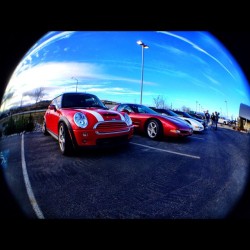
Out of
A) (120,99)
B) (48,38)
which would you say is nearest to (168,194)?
(120,99)

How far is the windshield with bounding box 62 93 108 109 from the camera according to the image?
3.51 feet

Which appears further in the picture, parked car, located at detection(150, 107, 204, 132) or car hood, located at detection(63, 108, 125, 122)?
parked car, located at detection(150, 107, 204, 132)

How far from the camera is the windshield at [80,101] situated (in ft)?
3.51

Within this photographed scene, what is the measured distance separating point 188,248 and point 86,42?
5.25ft

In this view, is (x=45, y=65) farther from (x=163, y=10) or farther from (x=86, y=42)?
(x=163, y=10)

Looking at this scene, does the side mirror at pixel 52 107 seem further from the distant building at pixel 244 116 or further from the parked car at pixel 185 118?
the distant building at pixel 244 116

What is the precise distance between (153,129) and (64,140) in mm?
669

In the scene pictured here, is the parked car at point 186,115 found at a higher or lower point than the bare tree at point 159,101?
lower

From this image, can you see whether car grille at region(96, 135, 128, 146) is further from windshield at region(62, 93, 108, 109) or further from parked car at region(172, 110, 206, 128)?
parked car at region(172, 110, 206, 128)

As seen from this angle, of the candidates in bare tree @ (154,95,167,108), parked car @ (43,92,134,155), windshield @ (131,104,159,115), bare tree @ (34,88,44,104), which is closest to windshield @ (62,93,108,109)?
parked car @ (43,92,134,155)

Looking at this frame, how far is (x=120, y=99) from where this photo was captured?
3.45 feet

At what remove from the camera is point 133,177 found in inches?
45.7

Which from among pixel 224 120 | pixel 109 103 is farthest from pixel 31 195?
pixel 224 120

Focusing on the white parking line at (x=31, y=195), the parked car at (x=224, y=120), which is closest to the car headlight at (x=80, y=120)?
the white parking line at (x=31, y=195)
